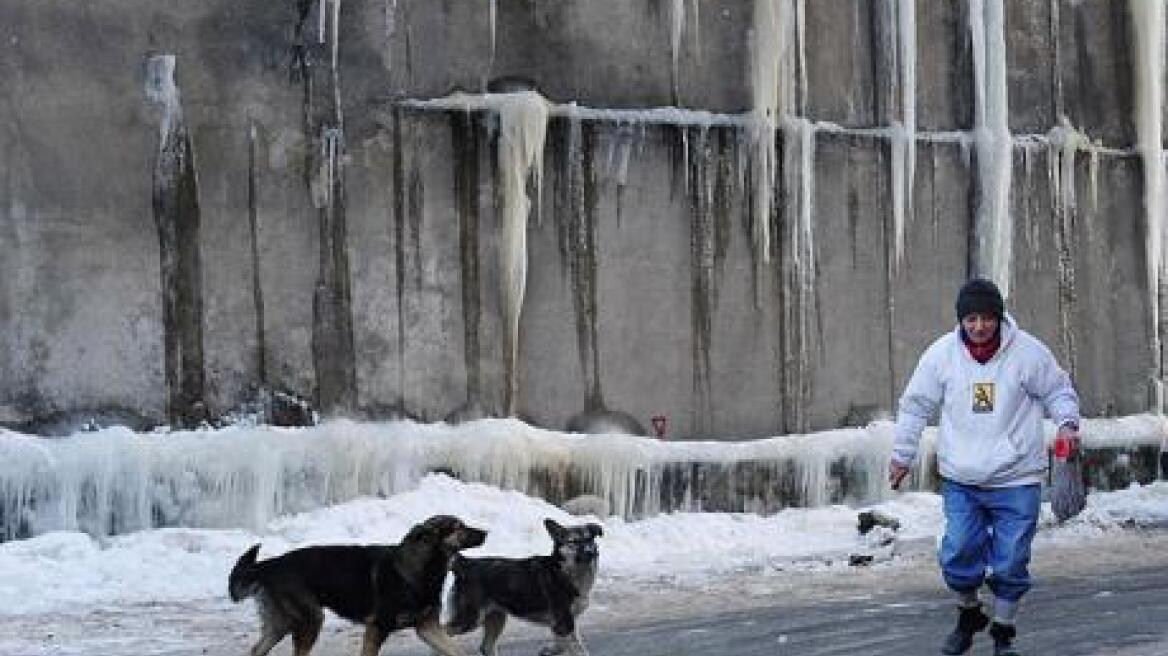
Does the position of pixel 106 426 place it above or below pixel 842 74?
below

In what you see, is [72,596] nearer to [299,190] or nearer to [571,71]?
[299,190]

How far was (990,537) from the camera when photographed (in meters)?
7.26

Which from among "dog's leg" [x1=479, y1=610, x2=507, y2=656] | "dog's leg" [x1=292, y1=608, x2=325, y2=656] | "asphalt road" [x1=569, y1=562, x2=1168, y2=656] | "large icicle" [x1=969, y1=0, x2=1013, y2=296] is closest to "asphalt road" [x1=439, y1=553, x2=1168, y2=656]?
"asphalt road" [x1=569, y1=562, x2=1168, y2=656]

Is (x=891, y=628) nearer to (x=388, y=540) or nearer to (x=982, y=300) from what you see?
(x=982, y=300)

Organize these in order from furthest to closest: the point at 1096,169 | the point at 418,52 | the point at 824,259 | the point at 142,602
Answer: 1. the point at 1096,169
2. the point at 824,259
3. the point at 418,52
4. the point at 142,602

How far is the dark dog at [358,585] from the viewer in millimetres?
7270

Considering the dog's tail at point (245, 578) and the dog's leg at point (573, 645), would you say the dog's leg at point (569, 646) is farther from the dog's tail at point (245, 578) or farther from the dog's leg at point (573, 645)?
the dog's tail at point (245, 578)

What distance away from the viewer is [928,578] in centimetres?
1190

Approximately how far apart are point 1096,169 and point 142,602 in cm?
1178

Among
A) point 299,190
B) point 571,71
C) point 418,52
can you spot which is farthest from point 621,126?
point 299,190

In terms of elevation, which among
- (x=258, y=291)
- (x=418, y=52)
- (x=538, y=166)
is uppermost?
(x=418, y=52)

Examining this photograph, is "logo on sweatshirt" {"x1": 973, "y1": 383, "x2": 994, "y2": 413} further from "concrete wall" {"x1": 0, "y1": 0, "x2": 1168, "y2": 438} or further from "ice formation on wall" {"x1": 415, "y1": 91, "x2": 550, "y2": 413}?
"ice formation on wall" {"x1": 415, "y1": 91, "x2": 550, "y2": 413}

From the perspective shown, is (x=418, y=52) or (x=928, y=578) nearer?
(x=928, y=578)

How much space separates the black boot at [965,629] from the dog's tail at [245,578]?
3.05 m
